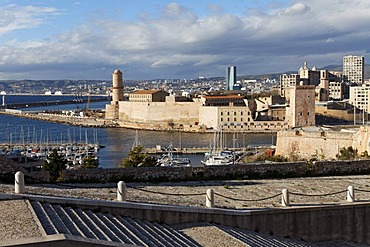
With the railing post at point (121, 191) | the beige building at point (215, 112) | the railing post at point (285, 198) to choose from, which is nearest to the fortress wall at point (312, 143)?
the railing post at point (285, 198)

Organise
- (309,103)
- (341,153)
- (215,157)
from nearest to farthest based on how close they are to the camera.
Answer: (341,153), (215,157), (309,103)

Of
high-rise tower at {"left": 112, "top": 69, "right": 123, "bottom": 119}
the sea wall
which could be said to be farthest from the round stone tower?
the sea wall

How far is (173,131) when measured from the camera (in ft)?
183

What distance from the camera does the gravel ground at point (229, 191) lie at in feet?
24.3

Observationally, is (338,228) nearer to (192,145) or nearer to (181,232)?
(181,232)

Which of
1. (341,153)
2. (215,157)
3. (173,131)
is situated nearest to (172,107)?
(173,131)

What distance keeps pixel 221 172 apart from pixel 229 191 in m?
1.26

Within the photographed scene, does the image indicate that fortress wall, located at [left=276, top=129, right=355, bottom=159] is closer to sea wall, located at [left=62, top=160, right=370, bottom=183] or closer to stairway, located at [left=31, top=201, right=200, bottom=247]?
sea wall, located at [left=62, top=160, right=370, bottom=183]

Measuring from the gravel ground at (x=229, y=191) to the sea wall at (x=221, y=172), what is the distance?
29 centimetres

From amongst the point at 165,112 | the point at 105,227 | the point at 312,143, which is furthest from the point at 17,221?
the point at 165,112

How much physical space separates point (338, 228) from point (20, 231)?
5411mm

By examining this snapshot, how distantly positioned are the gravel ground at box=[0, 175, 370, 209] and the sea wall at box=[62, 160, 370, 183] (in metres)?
0.29

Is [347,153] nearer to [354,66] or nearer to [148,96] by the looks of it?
[148,96]

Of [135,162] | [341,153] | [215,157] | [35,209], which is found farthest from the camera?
[215,157]
